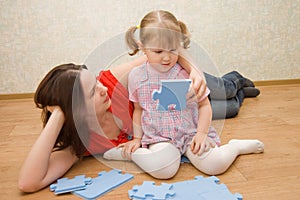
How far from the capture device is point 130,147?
1.03 m

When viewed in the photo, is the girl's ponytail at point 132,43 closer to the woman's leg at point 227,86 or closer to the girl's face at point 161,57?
the girl's face at point 161,57

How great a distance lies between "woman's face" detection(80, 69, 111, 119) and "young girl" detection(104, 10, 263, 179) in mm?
84

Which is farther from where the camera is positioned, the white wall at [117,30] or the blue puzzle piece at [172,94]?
the white wall at [117,30]

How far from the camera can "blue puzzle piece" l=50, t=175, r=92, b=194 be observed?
896mm

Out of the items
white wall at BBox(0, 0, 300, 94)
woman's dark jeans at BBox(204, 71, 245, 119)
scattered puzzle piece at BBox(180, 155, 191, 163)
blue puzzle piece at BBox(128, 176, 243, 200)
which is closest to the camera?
blue puzzle piece at BBox(128, 176, 243, 200)

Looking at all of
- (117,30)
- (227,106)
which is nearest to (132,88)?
(227,106)

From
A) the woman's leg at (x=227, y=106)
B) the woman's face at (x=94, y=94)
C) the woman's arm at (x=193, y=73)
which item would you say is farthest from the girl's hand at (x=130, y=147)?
the woman's leg at (x=227, y=106)

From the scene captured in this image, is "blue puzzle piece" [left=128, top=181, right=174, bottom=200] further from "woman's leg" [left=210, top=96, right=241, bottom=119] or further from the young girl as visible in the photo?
"woman's leg" [left=210, top=96, right=241, bottom=119]

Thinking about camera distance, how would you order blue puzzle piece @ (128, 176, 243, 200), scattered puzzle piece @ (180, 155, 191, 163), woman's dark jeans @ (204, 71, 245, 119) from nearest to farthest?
blue puzzle piece @ (128, 176, 243, 200) < scattered puzzle piece @ (180, 155, 191, 163) < woman's dark jeans @ (204, 71, 245, 119)

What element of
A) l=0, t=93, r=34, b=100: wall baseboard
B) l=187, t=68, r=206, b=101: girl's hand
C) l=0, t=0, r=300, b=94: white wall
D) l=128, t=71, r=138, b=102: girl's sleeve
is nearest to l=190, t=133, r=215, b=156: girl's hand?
l=187, t=68, r=206, b=101: girl's hand

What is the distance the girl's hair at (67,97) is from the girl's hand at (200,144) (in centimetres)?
32

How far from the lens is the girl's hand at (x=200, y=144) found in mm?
983

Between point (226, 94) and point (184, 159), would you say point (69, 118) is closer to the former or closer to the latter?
point (184, 159)

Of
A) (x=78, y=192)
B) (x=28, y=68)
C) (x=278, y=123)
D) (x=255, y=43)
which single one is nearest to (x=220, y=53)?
(x=255, y=43)
